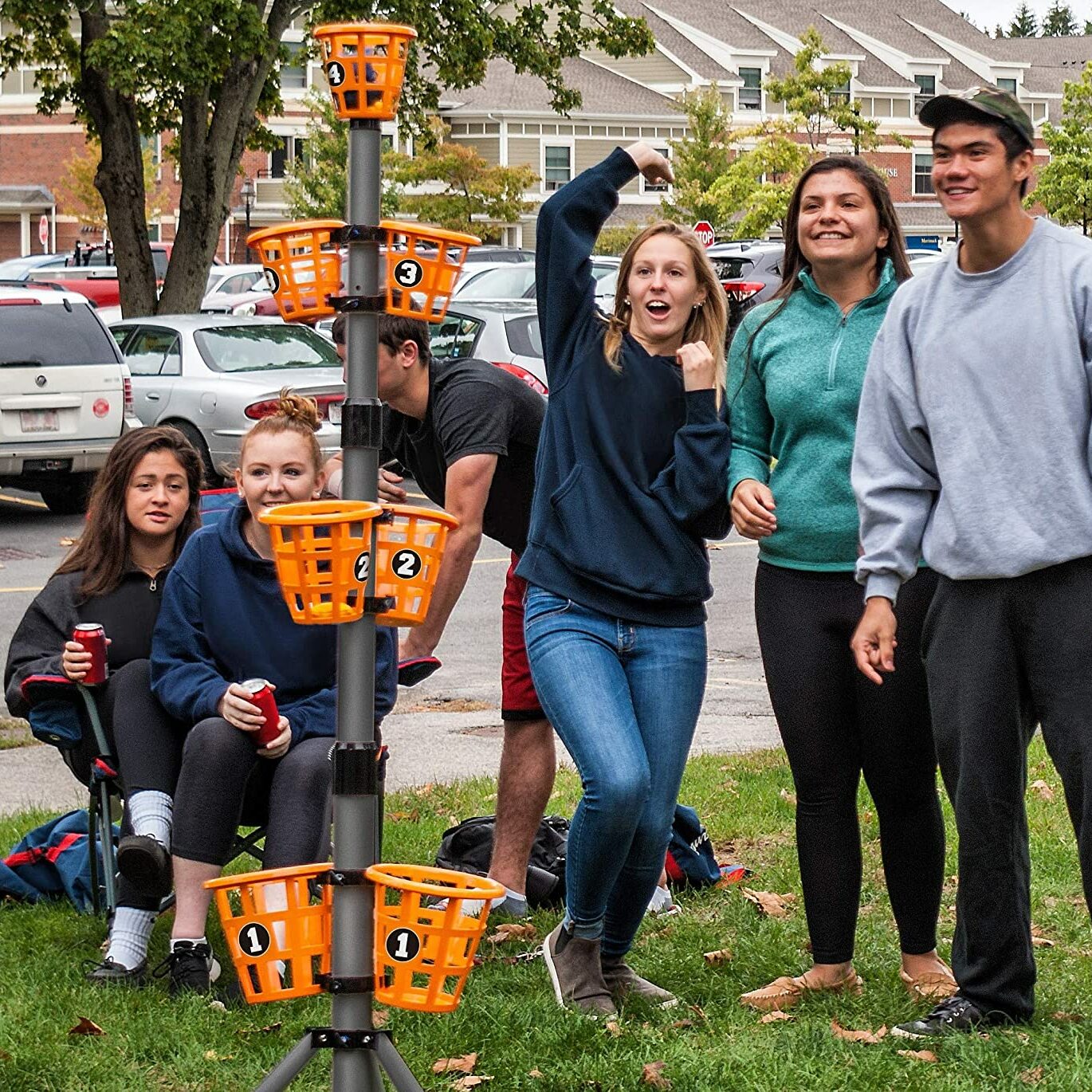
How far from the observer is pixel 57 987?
4848mm

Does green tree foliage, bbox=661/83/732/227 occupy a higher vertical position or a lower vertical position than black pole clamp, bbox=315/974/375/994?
higher

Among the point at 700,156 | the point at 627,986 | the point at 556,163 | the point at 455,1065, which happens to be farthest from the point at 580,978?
the point at 556,163

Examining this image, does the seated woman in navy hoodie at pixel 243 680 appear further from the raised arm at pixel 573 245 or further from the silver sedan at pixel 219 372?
the silver sedan at pixel 219 372

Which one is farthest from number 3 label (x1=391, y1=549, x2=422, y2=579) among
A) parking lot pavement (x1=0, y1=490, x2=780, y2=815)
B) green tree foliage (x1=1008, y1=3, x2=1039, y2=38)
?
green tree foliage (x1=1008, y1=3, x2=1039, y2=38)

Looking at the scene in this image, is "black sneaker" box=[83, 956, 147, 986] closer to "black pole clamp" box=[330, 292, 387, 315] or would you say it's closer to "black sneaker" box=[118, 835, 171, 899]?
"black sneaker" box=[118, 835, 171, 899]

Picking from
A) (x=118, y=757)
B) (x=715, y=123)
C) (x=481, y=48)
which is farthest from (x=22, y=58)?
(x=715, y=123)

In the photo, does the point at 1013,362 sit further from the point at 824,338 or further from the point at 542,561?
the point at 542,561

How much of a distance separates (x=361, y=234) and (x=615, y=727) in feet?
5.14

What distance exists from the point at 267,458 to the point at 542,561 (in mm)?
935

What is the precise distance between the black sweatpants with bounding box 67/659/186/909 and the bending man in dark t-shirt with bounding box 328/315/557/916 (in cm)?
70

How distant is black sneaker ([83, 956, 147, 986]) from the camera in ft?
16.1

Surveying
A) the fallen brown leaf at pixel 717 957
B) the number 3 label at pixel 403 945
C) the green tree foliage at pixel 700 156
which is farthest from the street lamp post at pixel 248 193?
the number 3 label at pixel 403 945

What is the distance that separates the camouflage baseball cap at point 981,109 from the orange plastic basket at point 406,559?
154 centimetres

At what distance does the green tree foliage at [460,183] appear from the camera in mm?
57938
